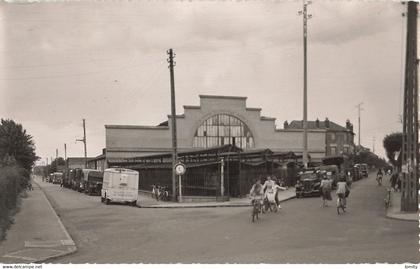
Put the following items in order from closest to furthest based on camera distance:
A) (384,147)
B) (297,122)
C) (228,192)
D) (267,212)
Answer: (267,212) < (228,192) < (384,147) < (297,122)

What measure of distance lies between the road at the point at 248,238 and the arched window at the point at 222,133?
57.6 metres

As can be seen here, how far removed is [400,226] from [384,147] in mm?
64397

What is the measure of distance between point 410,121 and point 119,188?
66.6 feet

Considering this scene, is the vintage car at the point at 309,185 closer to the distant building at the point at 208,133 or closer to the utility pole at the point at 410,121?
the utility pole at the point at 410,121

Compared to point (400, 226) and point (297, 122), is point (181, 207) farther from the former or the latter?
point (297, 122)

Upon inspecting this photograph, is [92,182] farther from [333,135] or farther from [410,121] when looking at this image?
[333,135]

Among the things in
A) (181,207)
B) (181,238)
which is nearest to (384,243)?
(181,238)

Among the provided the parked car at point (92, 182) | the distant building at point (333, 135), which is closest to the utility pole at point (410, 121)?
the parked car at point (92, 182)

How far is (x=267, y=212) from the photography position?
82.4ft

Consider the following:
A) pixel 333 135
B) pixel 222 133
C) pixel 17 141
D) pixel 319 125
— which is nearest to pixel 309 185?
pixel 17 141

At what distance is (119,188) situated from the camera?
36656mm

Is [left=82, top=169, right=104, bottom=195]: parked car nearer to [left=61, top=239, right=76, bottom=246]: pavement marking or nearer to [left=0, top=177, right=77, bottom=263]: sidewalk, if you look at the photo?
[left=0, top=177, right=77, bottom=263]: sidewalk

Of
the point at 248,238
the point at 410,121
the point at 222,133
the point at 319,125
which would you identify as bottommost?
the point at 248,238

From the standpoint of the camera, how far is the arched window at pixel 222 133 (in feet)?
273
